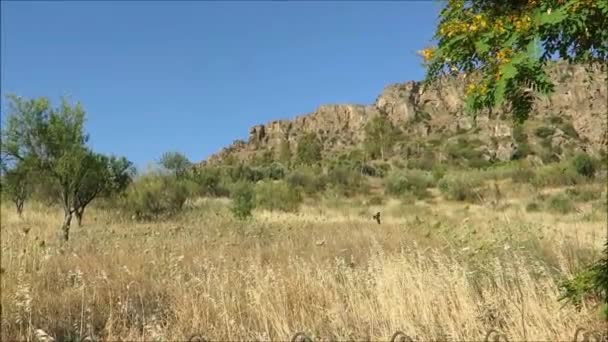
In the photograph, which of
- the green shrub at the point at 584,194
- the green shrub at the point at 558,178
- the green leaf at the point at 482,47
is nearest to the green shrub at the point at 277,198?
the green shrub at the point at 584,194

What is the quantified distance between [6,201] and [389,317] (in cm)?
2343

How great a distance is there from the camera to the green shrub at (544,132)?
60.2 m

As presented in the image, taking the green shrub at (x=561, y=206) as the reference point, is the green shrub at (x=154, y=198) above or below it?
above

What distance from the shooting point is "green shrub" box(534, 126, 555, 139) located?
2370 inches

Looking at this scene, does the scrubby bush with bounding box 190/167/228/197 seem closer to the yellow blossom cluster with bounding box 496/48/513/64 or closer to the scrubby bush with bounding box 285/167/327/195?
the scrubby bush with bounding box 285/167/327/195

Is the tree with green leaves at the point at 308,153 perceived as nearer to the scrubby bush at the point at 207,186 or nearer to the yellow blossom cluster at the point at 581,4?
the scrubby bush at the point at 207,186

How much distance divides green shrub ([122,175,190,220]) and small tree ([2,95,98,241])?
18.4 feet

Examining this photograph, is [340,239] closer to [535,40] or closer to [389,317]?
[389,317]

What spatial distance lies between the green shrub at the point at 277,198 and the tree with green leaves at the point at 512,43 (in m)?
21.0

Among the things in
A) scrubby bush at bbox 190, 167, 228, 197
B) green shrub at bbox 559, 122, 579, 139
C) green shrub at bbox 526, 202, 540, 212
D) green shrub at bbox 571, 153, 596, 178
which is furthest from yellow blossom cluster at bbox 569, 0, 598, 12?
green shrub at bbox 559, 122, 579, 139

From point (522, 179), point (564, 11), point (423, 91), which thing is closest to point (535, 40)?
point (564, 11)

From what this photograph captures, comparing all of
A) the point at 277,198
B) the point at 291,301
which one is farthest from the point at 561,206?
the point at 291,301

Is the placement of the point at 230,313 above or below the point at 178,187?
below

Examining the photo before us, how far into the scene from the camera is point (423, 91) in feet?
11.5
